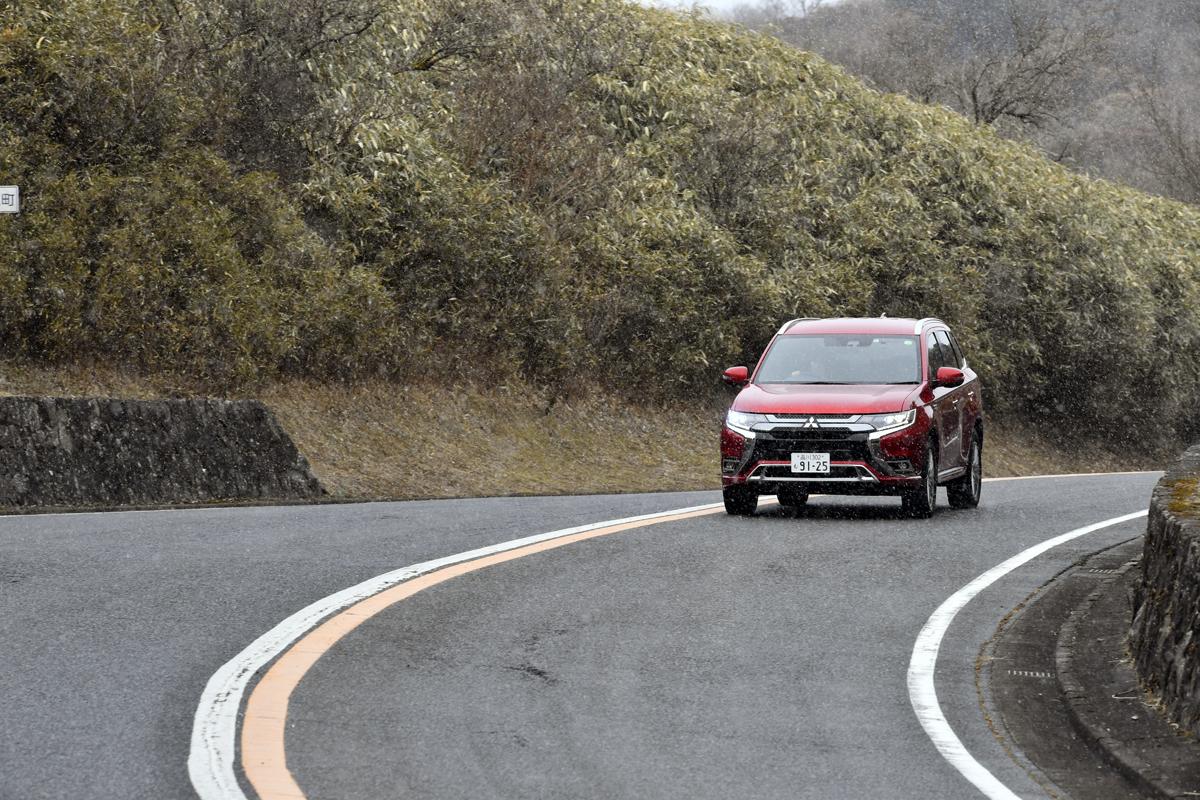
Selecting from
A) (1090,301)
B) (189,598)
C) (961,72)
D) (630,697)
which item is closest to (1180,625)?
(630,697)

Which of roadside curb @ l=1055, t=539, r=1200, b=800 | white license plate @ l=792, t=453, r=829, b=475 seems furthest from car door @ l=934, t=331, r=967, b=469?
roadside curb @ l=1055, t=539, r=1200, b=800

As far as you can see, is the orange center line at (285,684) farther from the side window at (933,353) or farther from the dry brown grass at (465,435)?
the dry brown grass at (465,435)

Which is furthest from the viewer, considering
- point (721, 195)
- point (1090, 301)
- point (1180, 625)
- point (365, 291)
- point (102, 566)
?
point (1090, 301)

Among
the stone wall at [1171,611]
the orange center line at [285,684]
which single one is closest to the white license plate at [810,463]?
the orange center line at [285,684]

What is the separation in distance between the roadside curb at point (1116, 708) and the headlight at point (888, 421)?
460cm

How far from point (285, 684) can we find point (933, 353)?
33.9ft

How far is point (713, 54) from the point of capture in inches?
1577

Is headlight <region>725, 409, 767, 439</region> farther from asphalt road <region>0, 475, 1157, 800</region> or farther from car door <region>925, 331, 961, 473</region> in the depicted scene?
car door <region>925, 331, 961, 473</region>

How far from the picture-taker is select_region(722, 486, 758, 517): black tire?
14.8m

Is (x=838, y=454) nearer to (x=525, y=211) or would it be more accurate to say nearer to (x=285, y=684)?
(x=285, y=684)

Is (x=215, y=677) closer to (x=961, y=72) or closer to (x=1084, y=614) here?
(x=1084, y=614)

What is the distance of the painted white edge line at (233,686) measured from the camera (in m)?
5.72

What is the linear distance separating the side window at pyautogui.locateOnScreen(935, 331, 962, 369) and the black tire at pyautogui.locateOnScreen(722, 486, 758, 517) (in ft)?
9.99

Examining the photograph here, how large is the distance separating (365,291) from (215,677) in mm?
16403
